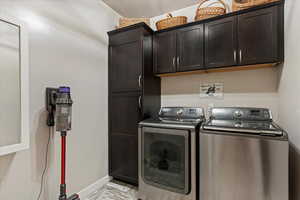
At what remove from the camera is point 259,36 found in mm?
1626

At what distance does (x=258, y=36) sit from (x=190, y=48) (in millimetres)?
746

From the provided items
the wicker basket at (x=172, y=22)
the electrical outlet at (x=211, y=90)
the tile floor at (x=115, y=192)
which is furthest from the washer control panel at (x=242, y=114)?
the tile floor at (x=115, y=192)

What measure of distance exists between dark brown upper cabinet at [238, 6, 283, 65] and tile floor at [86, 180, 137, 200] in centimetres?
216

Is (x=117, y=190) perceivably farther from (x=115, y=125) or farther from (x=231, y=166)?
(x=231, y=166)

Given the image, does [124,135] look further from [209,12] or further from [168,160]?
[209,12]

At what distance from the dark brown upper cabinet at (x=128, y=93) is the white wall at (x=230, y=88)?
35cm

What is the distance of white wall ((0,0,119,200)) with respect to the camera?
133cm

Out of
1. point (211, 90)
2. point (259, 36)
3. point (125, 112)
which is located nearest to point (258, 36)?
point (259, 36)

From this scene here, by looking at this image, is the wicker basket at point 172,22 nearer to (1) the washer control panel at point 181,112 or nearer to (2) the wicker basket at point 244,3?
(2) the wicker basket at point 244,3

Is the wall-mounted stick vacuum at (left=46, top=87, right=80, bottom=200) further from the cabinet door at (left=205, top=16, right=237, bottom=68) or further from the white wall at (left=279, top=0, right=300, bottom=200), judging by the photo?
the white wall at (left=279, top=0, right=300, bottom=200)

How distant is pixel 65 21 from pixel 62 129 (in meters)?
1.25

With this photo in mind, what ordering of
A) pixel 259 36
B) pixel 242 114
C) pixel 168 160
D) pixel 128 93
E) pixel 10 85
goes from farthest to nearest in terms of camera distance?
pixel 128 93 → pixel 242 114 → pixel 168 160 → pixel 259 36 → pixel 10 85

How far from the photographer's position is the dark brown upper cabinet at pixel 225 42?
5.18ft

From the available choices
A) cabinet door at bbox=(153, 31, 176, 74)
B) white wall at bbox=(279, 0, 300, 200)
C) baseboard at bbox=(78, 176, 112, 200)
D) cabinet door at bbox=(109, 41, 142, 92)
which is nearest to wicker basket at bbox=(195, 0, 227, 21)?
cabinet door at bbox=(153, 31, 176, 74)
